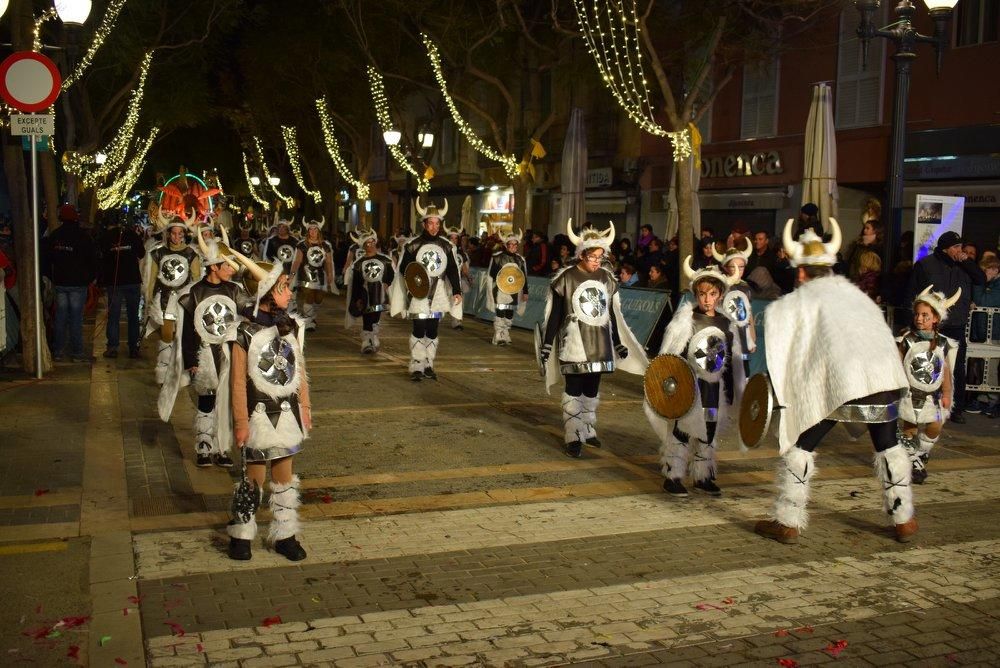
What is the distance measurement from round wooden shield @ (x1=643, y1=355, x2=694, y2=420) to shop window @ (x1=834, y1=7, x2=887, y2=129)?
15.8 metres

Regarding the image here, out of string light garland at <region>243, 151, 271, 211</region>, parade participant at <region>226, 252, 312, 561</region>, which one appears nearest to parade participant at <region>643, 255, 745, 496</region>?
parade participant at <region>226, 252, 312, 561</region>

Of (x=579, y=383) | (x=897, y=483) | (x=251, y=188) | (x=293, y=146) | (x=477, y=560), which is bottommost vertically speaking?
(x=477, y=560)

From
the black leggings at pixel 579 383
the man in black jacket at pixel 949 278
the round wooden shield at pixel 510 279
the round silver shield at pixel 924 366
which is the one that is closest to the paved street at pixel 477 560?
the black leggings at pixel 579 383

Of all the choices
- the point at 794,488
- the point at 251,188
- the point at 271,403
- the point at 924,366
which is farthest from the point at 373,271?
the point at 251,188

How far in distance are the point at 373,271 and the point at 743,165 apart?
12233 mm

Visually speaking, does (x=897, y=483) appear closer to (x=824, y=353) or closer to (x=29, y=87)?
(x=824, y=353)

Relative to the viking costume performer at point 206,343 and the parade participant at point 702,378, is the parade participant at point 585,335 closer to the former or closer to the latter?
the parade participant at point 702,378

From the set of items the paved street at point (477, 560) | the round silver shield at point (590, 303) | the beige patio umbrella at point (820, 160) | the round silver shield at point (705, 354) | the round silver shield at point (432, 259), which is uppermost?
the beige patio umbrella at point (820, 160)

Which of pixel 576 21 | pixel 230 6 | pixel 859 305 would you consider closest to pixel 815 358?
pixel 859 305

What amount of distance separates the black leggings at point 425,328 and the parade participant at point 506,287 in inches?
131

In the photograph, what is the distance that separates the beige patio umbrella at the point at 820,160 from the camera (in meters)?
Result: 15.9

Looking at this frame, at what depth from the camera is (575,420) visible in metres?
9.48

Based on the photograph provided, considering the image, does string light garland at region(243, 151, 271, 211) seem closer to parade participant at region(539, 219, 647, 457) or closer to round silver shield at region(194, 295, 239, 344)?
parade participant at region(539, 219, 647, 457)

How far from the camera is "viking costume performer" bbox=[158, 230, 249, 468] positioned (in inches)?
342
